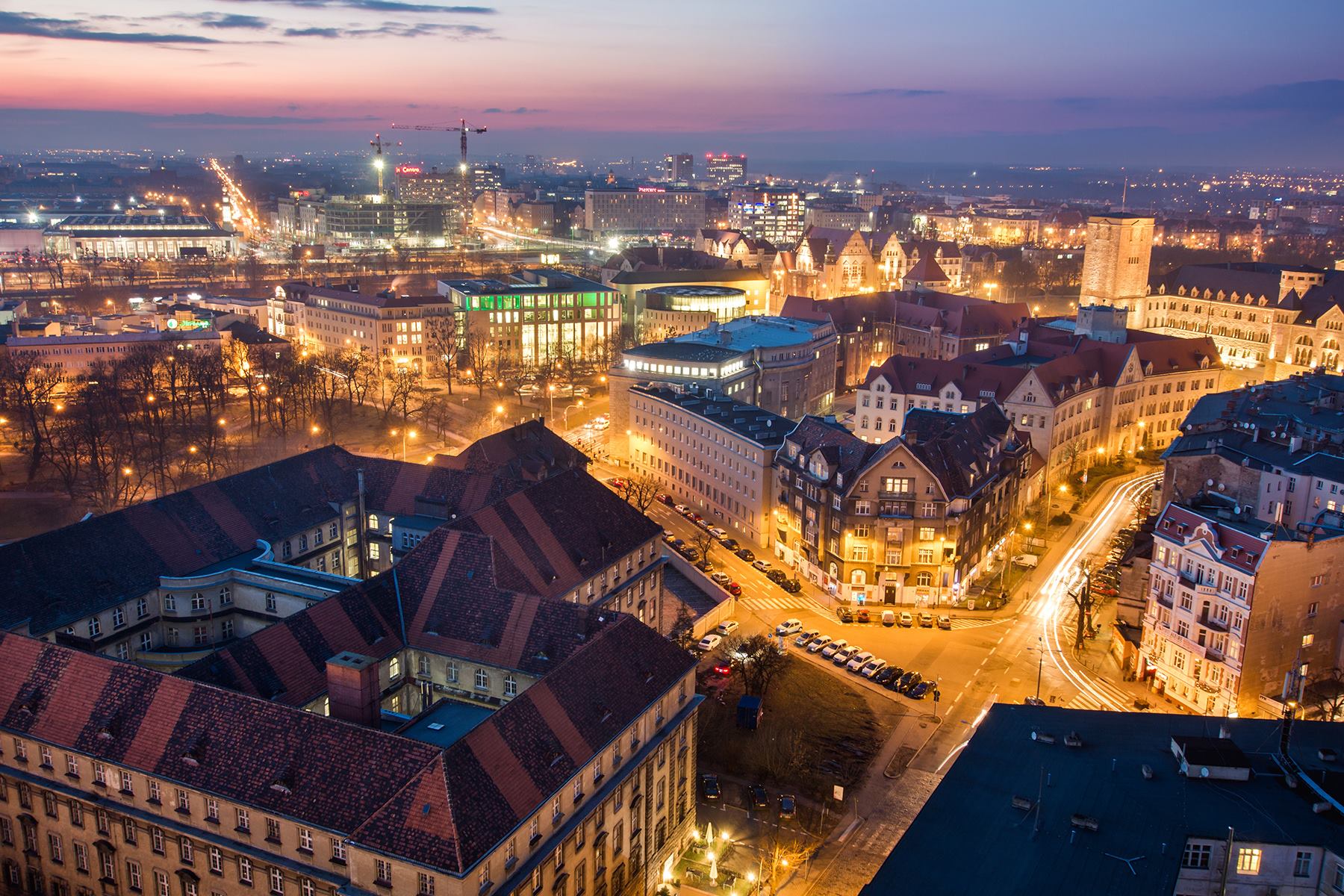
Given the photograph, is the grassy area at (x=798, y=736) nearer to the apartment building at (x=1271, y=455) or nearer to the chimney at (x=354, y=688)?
the chimney at (x=354, y=688)

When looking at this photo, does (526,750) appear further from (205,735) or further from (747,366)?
(747,366)

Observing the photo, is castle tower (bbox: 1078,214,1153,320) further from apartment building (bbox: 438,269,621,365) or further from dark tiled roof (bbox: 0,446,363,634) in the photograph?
dark tiled roof (bbox: 0,446,363,634)

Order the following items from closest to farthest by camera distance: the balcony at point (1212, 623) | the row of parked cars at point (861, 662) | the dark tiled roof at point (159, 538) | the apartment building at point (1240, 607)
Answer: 1. the dark tiled roof at point (159, 538)
2. the apartment building at point (1240, 607)
3. the balcony at point (1212, 623)
4. the row of parked cars at point (861, 662)

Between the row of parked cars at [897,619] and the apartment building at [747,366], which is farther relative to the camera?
the apartment building at [747,366]

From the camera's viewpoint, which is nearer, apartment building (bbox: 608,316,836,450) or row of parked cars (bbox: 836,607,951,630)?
row of parked cars (bbox: 836,607,951,630)

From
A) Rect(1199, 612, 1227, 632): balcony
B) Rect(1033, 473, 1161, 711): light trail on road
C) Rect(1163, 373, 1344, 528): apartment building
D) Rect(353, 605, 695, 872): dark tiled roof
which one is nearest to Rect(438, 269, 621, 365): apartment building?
Rect(1033, 473, 1161, 711): light trail on road

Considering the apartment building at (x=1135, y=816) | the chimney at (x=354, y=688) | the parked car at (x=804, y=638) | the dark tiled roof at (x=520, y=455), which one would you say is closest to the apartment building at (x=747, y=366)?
the dark tiled roof at (x=520, y=455)

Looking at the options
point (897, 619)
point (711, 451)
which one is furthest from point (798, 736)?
point (711, 451)
